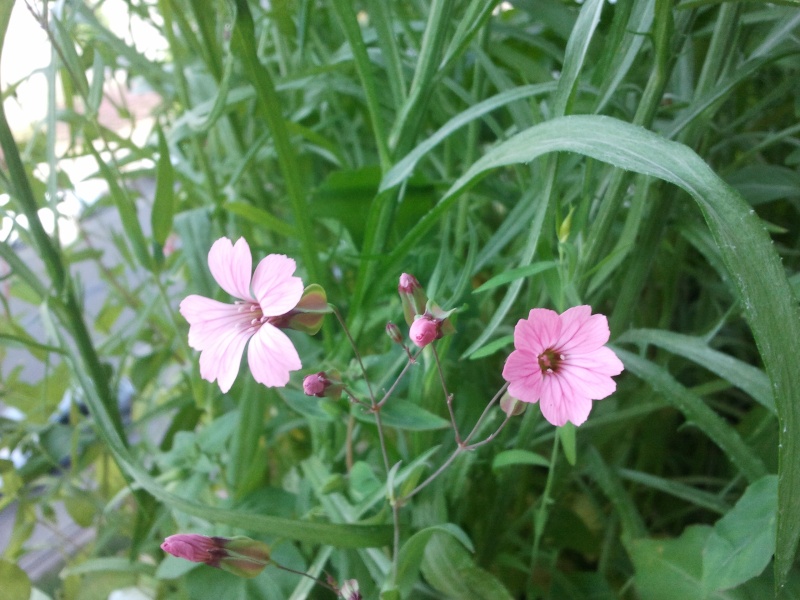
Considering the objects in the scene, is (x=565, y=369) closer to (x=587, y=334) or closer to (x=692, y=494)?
(x=587, y=334)

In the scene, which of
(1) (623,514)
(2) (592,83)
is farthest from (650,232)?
(1) (623,514)

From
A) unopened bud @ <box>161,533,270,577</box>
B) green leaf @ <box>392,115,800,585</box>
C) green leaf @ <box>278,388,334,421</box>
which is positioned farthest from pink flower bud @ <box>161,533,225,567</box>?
green leaf @ <box>392,115,800,585</box>

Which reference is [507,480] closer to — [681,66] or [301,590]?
[301,590]

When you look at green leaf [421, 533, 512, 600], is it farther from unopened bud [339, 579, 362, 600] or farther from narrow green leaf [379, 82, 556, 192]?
narrow green leaf [379, 82, 556, 192]

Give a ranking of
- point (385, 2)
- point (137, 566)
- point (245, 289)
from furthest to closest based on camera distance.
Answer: point (137, 566)
point (385, 2)
point (245, 289)

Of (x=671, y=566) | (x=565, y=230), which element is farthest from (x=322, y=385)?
(x=671, y=566)
